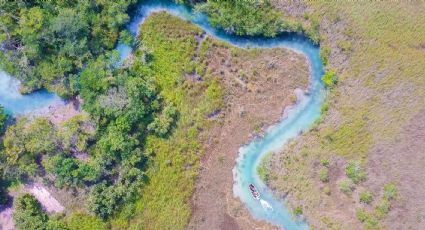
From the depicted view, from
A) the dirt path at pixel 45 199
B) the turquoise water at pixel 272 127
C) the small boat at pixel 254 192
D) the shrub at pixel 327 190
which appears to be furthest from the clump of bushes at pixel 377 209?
the dirt path at pixel 45 199

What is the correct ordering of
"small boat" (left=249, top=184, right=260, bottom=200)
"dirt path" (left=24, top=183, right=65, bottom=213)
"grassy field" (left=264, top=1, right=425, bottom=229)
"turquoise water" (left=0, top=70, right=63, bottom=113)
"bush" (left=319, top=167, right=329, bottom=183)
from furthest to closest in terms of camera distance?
"turquoise water" (left=0, top=70, right=63, bottom=113)
"small boat" (left=249, top=184, right=260, bottom=200)
"dirt path" (left=24, top=183, right=65, bottom=213)
"bush" (left=319, top=167, right=329, bottom=183)
"grassy field" (left=264, top=1, right=425, bottom=229)

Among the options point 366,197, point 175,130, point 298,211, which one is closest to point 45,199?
point 175,130

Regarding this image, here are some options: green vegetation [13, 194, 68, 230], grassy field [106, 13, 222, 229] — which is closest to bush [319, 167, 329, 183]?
grassy field [106, 13, 222, 229]

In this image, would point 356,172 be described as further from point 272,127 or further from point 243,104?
point 243,104

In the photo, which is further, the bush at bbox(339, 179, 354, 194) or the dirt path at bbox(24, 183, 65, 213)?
the dirt path at bbox(24, 183, 65, 213)

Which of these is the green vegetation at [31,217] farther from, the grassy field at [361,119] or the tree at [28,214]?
the grassy field at [361,119]

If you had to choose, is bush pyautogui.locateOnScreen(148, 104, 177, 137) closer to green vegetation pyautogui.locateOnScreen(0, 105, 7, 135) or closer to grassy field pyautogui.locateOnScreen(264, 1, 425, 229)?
grassy field pyautogui.locateOnScreen(264, 1, 425, 229)
